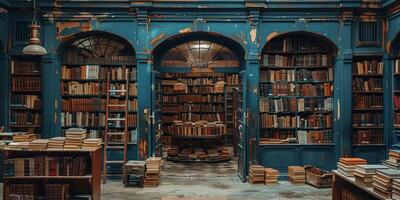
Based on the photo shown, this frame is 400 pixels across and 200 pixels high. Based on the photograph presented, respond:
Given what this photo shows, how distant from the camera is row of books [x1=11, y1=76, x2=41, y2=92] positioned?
360 inches

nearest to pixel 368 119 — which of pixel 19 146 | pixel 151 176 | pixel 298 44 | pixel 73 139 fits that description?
pixel 298 44

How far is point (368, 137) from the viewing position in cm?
923

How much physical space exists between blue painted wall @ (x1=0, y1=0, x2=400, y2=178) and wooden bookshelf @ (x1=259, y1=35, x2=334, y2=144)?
33cm

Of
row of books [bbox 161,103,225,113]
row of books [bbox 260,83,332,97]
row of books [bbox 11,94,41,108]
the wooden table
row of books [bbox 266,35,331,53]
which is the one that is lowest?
the wooden table

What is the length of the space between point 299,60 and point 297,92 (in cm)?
69

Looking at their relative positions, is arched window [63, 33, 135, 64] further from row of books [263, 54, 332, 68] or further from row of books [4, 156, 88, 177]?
row of books [4, 156, 88, 177]

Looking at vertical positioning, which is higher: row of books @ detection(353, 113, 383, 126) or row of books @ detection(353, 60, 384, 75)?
row of books @ detection(353, 60, 384, 75)

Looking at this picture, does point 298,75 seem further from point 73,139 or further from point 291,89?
point 73,139

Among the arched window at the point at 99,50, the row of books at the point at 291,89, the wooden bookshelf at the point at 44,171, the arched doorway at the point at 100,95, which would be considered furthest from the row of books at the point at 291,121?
the wooden bookshelf at the point at 44,171

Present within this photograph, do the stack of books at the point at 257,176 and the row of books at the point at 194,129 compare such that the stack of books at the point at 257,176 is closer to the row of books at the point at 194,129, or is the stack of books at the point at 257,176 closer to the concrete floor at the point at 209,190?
the concrete floor at the point at 209,190

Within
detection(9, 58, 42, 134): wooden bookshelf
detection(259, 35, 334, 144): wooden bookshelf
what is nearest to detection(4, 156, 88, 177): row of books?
detection(9, 58, 42, 134): wooden bookshelf

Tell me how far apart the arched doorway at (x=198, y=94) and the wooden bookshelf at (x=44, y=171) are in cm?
327

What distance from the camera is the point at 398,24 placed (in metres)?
8.45

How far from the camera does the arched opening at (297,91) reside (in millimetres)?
9383
